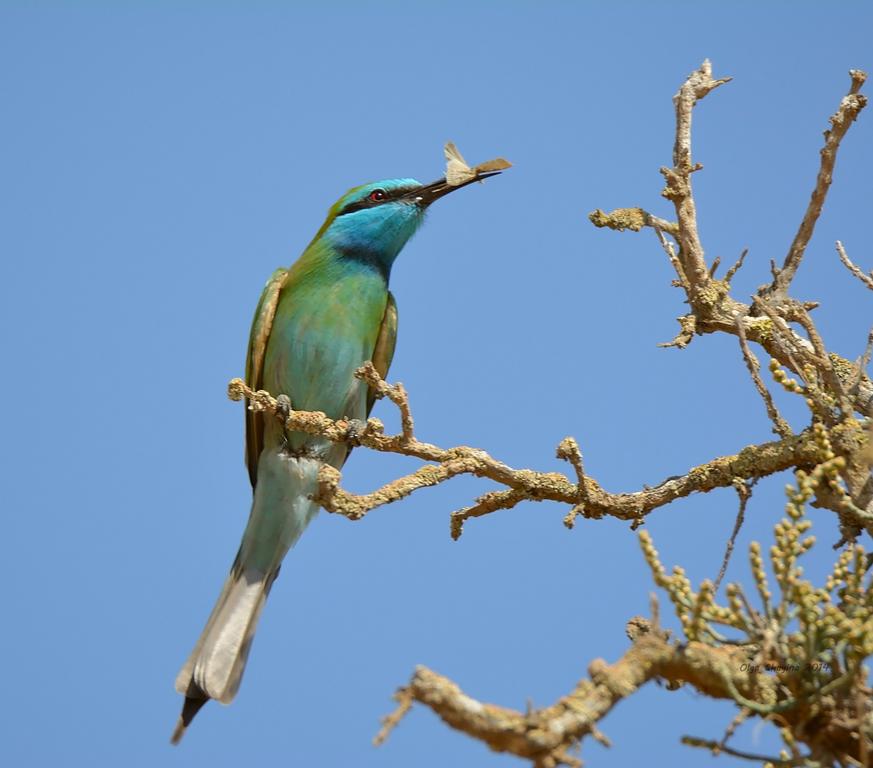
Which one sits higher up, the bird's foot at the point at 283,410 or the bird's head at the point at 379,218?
the bird's head at the point at 379,218

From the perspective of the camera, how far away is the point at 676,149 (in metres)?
3.54

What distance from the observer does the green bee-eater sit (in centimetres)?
538

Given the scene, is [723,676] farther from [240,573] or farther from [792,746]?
[240,573]

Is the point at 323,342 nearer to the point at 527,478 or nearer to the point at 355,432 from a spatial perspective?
the point at 355,432

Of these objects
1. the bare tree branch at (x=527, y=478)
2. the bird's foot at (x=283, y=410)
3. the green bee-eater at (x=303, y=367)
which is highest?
the green bee-eater at (x=303, y=367)

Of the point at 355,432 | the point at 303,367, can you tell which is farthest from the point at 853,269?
the point at 303,367

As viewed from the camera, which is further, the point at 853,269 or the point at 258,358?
the point at 258,358

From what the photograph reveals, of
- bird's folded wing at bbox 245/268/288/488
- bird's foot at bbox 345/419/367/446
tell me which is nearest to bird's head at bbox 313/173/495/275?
bird's folded wing at bbox 245/268/288/488

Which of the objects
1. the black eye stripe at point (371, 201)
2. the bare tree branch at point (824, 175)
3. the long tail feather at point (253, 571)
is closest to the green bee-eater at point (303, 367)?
the long tail feather at point (253, 571)

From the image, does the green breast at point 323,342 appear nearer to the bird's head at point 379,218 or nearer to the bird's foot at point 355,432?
the bird's head at point 379,218

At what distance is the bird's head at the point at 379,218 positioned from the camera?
6.01m

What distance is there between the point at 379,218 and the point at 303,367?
42.9 inches

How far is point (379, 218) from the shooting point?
6113 millimetres

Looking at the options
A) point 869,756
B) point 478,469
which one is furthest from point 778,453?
point 869,756
